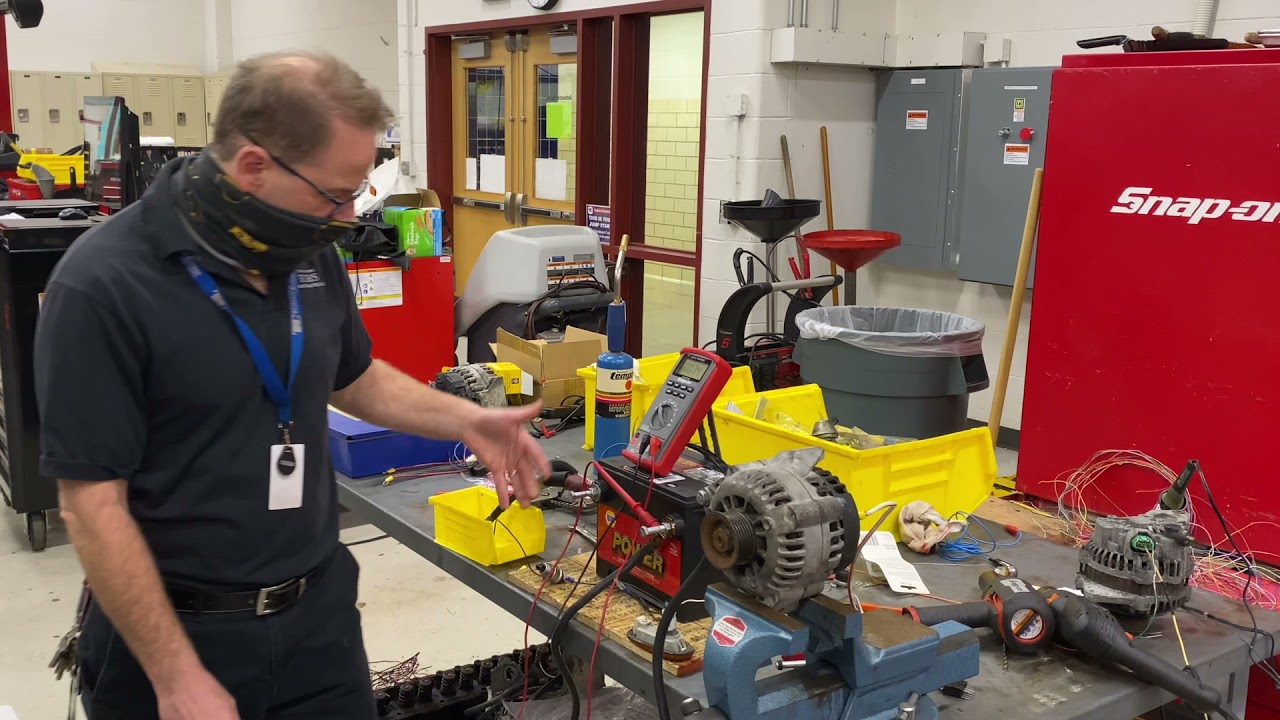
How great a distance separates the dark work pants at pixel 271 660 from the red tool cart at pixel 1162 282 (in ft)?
4.73

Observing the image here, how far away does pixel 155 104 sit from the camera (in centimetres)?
966

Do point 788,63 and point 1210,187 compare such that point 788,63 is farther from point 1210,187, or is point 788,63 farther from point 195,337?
point 195,337

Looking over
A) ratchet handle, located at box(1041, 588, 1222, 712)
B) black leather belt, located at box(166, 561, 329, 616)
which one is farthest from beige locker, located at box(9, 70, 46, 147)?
ratchet handle, located at box(1041, 588, 1222, 712)

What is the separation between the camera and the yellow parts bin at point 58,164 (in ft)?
20.2

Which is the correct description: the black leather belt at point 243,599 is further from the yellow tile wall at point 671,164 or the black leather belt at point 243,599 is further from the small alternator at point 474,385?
the yellow tile wall at point 671,164

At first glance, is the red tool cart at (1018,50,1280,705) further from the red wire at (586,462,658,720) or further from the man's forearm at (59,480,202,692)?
the man's forearm at (59,480,202,692)

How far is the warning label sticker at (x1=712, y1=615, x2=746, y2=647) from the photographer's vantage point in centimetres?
129

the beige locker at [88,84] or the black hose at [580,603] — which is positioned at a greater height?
the beige locker at [88,84]

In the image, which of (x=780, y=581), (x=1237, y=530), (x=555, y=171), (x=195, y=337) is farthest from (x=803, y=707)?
(x=555, y=171)

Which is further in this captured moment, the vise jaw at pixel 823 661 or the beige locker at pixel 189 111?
the beige locker at pixel 189 111

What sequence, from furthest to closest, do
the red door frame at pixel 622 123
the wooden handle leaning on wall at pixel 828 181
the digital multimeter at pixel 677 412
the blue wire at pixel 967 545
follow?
1. the red door frame at pixel 622 123
2. the wooden handle leaning on wall at pixel 828 181
3. the blue wire at pixel 967 545
4. the digital multimeter at pixel 677 412

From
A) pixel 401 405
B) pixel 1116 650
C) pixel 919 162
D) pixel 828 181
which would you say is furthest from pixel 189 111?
pixel 1116 650

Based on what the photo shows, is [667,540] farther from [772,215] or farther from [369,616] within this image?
[772,215]

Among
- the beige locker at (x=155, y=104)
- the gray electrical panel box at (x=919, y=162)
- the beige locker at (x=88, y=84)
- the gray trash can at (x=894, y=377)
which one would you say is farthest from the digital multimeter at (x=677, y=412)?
the beige locker at (x=88, y=84)
